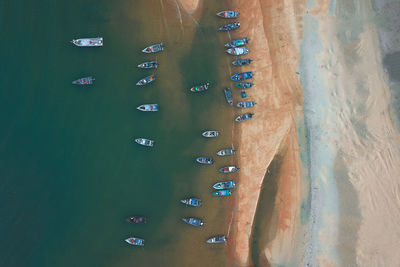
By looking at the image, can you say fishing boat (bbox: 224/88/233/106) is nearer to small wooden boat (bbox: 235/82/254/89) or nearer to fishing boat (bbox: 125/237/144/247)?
small wooden boat (bbox: 235/82/254/89)

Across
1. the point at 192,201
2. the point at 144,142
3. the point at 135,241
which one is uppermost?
the point at 144,142

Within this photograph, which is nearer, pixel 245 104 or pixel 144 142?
pixel 144 142

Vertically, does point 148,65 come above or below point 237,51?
below

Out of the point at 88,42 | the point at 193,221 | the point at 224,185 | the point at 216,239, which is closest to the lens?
the point at 88,42

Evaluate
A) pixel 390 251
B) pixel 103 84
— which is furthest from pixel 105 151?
pixel 390 251

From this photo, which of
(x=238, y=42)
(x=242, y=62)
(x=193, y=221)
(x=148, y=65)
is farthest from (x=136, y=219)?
(x=238, y=42)

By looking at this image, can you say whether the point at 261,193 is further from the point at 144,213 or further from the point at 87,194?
the point at 87,194

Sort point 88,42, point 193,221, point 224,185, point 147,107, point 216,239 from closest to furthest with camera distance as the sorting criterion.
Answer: point 88,42 < point 147,107 < point 193,221 < point 216,239 < point 224,185

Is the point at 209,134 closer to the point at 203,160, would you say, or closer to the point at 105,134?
the point at 203,160
